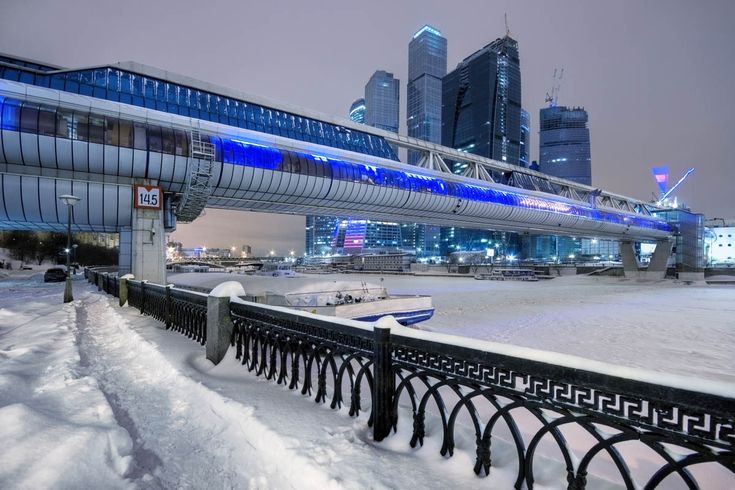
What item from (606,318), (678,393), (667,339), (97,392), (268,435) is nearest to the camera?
(678,393)

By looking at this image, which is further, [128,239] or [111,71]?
[111,71]

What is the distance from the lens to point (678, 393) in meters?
2.09

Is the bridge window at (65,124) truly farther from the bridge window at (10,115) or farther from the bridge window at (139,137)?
the bridge window at (139,137)

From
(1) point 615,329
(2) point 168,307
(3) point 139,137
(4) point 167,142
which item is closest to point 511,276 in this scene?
(1) point 615,329

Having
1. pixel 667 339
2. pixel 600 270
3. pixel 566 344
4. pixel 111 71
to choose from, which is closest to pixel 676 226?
pixel 600 270

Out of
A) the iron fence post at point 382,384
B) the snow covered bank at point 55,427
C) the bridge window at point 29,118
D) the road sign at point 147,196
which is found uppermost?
the bridge window at point 29,118

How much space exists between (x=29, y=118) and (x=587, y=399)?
21.5 metres

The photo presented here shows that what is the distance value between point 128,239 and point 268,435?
63.4 feet

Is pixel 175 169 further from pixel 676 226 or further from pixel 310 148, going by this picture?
pixel 676 226

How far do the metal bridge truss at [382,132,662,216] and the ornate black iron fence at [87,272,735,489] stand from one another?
30.9 metres

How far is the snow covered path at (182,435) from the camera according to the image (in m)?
3.16

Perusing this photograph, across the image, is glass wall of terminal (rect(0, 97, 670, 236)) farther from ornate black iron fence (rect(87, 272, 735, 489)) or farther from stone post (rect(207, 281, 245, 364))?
ornate black iron fence (rect(87, 272, 735, 489))

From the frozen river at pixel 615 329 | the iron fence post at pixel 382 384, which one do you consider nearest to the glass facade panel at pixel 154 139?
the frozen river at pixel 615 329

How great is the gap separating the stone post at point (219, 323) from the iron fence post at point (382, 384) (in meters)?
3.73
